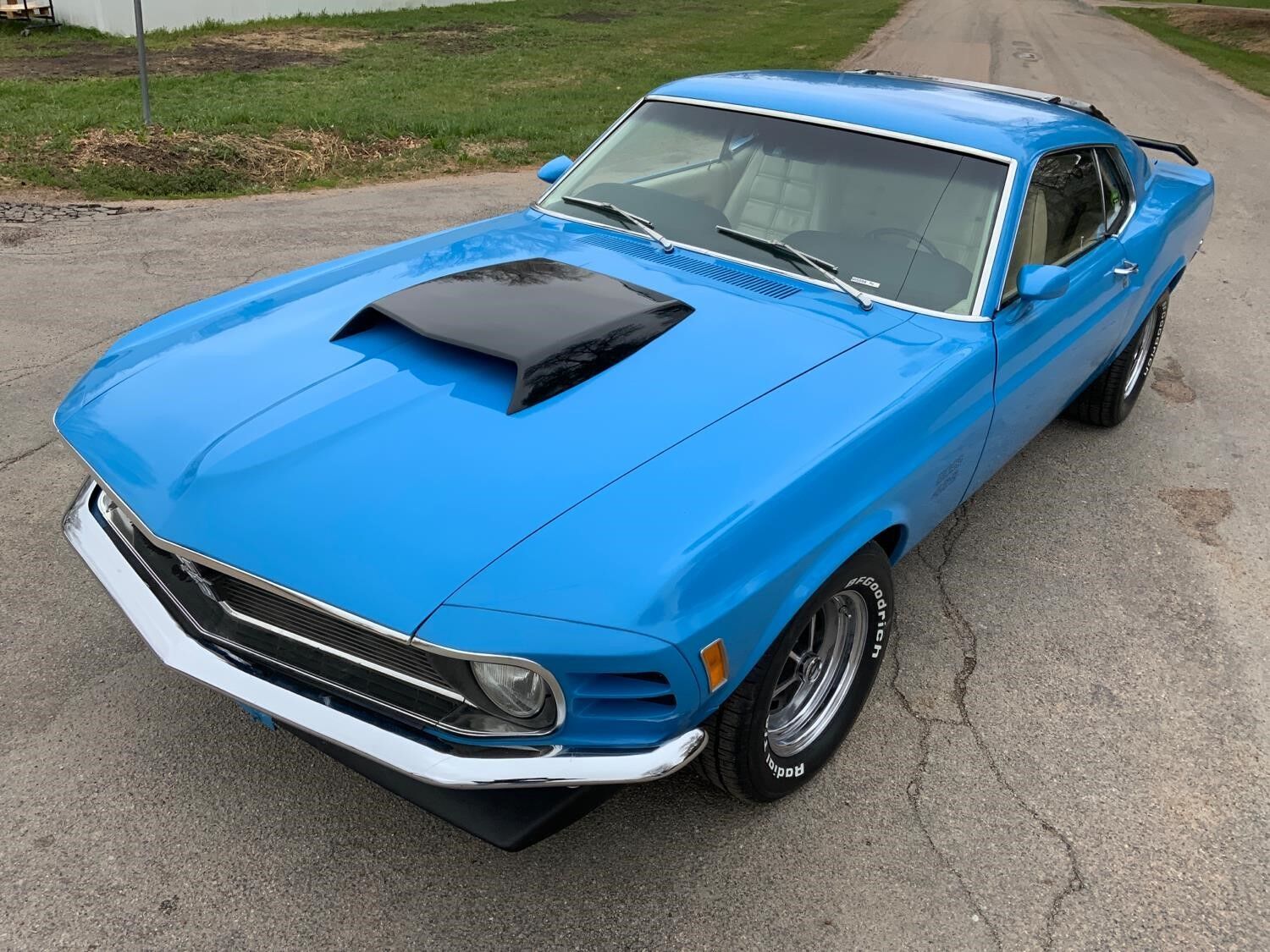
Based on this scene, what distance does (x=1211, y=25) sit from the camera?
2750 cm

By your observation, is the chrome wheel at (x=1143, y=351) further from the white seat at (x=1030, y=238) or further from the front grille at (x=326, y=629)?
the front grille at (x=326, y=629)

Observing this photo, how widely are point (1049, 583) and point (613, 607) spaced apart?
2323 millimetres

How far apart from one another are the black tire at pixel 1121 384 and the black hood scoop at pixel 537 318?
249cm

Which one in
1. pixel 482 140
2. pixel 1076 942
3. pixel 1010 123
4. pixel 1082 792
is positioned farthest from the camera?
pixel 482 140

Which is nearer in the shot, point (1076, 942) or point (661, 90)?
point (1076, 942)

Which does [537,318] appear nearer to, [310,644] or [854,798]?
[310,644]

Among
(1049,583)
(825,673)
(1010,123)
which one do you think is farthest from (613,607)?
(1010,123)

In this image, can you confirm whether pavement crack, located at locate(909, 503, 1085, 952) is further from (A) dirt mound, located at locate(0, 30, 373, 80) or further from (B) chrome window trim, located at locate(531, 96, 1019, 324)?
(A) dirt mound, located at locate(0, 30, 373, 80)

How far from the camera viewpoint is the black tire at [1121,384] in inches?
181

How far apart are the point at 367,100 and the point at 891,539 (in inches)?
418

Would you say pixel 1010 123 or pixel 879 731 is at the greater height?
pixel 1010 123

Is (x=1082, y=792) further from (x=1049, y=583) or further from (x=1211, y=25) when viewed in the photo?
(x=1211, y=25)

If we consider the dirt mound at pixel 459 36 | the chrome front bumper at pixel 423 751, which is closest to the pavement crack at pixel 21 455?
the chrome front bumper at pixel 423 751

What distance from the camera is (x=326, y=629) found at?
2.11 m
